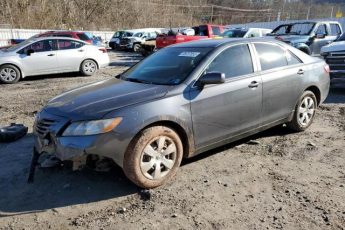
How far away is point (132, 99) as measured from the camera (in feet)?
13.6

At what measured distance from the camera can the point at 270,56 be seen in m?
5.49

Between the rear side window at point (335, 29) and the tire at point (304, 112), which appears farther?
the rear side window at point (335, 29)

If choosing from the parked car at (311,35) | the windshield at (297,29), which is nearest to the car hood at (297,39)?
the parked car at (311,35)

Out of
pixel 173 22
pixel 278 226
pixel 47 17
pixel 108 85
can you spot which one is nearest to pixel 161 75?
pixel 108 85

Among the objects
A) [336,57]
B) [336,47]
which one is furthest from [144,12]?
[336,57]

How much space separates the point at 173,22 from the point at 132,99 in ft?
169

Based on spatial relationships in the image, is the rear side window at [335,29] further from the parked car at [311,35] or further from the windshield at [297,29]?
the windshield at [297,29]

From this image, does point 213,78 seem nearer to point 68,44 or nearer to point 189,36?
point 68,44

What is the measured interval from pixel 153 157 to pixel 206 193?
28.2 inches

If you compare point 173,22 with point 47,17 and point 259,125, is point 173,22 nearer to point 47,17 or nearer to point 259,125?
point 47,17

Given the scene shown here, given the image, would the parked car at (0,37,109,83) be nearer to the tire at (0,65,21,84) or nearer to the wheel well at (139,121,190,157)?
the tire at (0,65,21,84)

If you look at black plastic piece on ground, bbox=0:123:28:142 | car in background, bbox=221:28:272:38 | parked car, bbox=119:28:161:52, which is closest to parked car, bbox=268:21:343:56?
car in background, bbox=221:28:272:38

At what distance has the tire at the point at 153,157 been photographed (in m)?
3.99

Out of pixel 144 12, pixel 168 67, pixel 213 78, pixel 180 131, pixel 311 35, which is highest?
pixel 144 12
